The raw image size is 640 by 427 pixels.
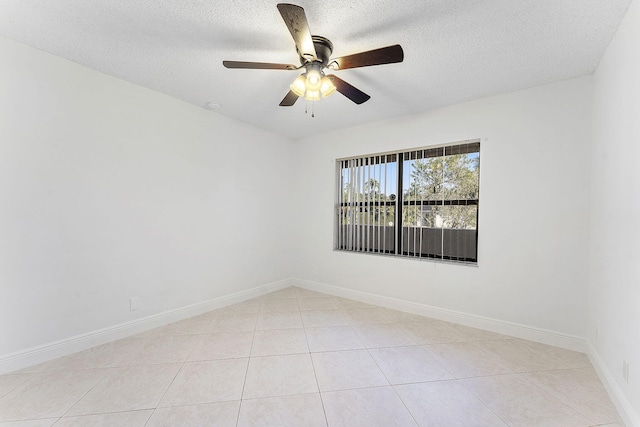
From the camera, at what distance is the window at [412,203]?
318 cm

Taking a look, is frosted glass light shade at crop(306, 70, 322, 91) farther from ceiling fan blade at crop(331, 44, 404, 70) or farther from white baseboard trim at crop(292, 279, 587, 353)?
white baseboard trim at crop(292, 279, 587, 353)

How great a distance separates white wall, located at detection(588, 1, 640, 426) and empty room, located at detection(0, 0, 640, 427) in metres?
→ 0.02

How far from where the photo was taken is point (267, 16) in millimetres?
1808

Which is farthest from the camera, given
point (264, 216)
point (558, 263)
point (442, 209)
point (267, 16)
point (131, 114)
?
point (264, 216)

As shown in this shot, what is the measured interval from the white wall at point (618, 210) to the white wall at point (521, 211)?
0.45 ft

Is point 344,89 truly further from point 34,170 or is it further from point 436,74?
point 34,170

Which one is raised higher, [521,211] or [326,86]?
[326,86]

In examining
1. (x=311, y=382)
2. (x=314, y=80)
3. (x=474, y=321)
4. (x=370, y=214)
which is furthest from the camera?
(x=370, y=214)

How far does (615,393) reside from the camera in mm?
1783

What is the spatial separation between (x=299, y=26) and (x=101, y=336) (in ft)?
10.4

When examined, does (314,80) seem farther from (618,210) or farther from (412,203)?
(618,210)

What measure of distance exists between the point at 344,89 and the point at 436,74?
988 millimetres

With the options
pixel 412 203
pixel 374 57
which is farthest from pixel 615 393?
pixel 374 57

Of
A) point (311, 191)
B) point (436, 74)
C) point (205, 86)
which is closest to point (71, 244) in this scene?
point (205, 86)
